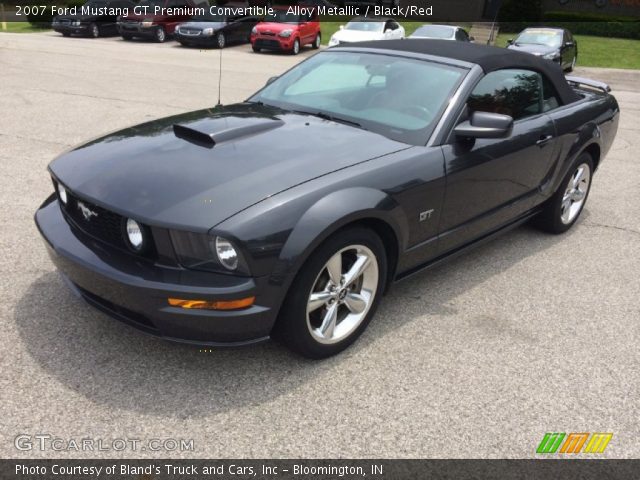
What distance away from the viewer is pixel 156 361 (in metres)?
2.86

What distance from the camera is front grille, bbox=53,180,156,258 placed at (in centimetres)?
258

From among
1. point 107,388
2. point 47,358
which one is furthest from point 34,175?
point 107,388

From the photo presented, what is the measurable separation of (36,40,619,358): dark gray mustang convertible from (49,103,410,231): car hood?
0.01 metres

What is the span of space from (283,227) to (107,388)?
1117 millimetres

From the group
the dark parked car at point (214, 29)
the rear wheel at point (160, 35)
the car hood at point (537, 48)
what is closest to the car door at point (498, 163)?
the car hood at point (537, 48)

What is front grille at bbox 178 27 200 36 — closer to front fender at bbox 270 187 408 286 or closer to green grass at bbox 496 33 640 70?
green grass at bbox 496 33 640 70

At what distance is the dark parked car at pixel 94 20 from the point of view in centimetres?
2227

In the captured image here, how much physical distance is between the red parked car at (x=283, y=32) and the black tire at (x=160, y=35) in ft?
13.0

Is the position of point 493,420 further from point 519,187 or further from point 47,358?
point 47,358

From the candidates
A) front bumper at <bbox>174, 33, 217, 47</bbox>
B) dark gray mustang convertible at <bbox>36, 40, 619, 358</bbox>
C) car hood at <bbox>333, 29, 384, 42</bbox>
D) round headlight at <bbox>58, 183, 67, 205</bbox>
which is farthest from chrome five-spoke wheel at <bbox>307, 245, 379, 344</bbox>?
front bumper at <bbox>174, 33, 217, 47</bbox>

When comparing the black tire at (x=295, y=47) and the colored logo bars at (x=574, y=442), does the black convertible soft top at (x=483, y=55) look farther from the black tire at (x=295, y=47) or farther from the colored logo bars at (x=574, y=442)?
the black tire at (x=295, y=47)

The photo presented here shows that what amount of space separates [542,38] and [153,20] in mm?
13755

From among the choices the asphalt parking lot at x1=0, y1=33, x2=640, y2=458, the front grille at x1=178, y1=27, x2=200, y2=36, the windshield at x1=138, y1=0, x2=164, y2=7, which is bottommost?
the asphalt parking lot at x1=0, y1=33, x2=640, y2=458

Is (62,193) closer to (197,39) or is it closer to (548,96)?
(548,96)
